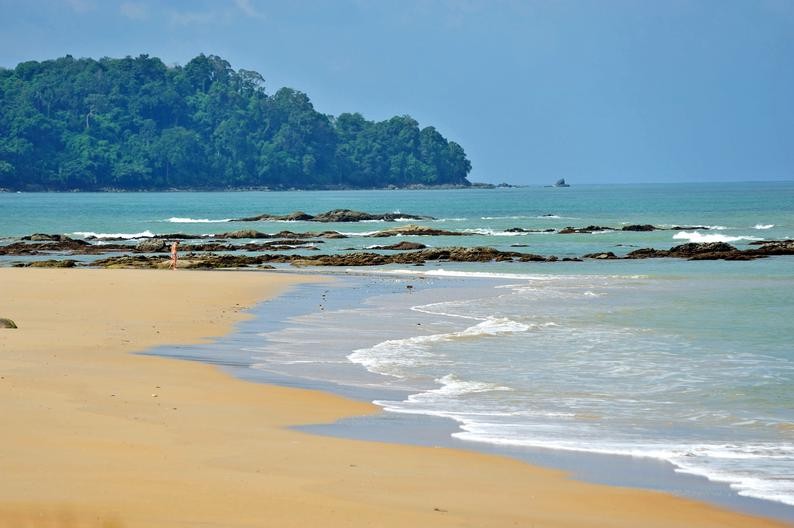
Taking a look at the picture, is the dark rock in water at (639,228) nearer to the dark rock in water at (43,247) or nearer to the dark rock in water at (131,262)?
the dark rock in water at (43,247)

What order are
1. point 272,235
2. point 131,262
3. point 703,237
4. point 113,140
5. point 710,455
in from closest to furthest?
1. point 710,455
2. point 131,262
3. point 703,237
4. point 272,235
5. point 113,140

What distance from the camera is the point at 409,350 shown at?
561 inches

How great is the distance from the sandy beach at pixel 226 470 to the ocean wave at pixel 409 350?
1.83 meters

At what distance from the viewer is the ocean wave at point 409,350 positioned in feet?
42.4

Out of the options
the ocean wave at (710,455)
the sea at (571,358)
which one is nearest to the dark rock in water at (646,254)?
Answer: the sea at (571,358)

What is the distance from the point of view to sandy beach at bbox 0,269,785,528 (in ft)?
20.8

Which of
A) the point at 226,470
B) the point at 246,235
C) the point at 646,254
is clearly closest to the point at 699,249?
the point at 646,254

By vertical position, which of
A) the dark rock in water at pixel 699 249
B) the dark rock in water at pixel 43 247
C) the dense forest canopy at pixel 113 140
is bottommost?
the dark rock in water at pixel 43 247

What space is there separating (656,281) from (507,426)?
18700 mm

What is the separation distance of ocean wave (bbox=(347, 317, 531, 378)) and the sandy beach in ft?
6.01

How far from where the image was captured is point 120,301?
67.0 ft

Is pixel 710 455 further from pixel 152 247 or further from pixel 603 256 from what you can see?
pixel 152 247

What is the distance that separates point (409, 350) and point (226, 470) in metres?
7.07

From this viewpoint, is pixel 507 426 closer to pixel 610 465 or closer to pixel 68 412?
pixel 610 465
